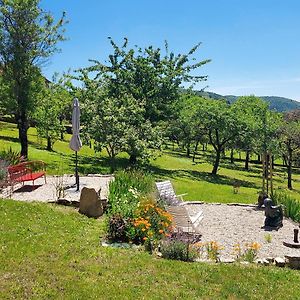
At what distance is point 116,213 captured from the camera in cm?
993

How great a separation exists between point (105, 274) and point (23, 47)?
18.6 metres

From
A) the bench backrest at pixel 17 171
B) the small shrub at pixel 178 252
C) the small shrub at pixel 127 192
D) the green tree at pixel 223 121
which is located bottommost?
the small shrub at pixel 178 252

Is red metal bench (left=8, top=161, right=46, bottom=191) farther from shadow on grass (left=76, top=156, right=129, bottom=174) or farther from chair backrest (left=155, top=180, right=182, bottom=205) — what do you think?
shadow on grass (left=76, top=156, right=129, bottom=174)

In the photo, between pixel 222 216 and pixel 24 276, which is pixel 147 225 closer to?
pixel 24 276

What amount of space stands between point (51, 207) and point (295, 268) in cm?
684

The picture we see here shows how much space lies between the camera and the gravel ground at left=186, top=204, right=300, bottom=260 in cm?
1033

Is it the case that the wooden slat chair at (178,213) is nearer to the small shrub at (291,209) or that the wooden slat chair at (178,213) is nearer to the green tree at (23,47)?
the small shrub at (291,209)

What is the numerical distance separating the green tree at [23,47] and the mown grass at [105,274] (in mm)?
14949

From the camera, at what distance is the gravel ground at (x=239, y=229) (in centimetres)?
1033

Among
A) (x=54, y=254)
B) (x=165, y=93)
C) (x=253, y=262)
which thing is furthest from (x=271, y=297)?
(x=165, y=93)

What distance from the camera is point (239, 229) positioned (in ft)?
41.2

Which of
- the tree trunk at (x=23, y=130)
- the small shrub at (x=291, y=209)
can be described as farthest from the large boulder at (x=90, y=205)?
the tree trunk at (x=23, y=130)

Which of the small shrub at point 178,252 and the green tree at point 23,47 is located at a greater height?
the green tree at point 23,47

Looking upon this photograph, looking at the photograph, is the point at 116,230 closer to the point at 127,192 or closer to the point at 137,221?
the point at 137,221
